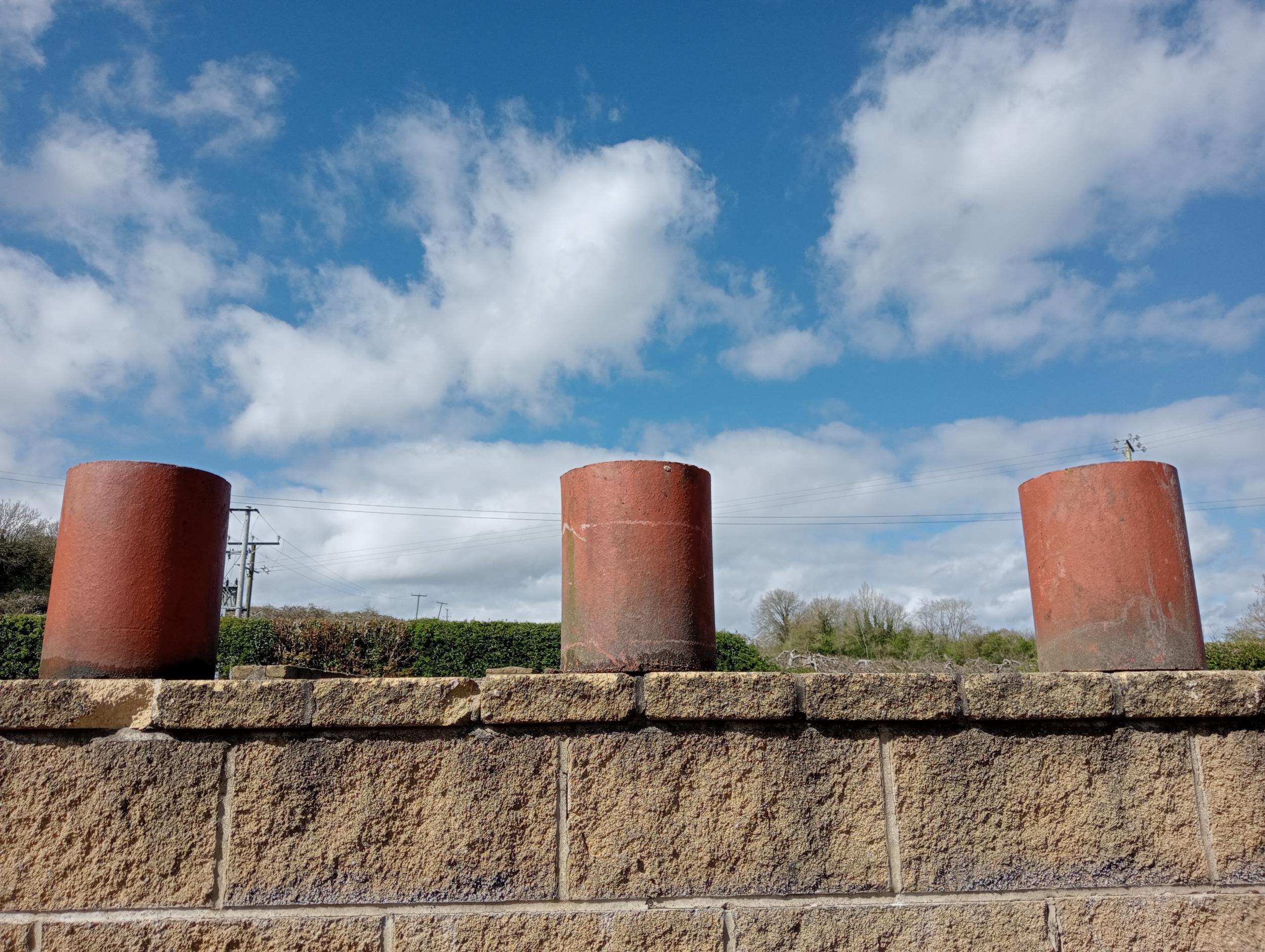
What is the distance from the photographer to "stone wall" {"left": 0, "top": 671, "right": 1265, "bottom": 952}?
2.30 m

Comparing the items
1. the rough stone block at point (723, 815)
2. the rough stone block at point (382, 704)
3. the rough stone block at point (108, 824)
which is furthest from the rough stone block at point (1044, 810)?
the rough stone block at point (108, 824)

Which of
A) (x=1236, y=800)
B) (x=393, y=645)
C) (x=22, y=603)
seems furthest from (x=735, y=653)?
(x=22, y=603)

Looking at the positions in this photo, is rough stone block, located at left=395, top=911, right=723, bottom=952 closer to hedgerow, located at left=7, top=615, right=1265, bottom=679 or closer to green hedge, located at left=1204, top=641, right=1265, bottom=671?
hedgerow, located at left=7, top=615, right=1265, bottom=679

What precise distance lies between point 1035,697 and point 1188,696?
456 mm

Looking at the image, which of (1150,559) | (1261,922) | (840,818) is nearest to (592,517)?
(840,818)

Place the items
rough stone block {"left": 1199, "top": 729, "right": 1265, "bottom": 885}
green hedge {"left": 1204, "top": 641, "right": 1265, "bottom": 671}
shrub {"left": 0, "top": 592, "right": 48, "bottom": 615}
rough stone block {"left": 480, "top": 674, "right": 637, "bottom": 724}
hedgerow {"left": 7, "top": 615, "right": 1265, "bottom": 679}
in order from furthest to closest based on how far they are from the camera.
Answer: shrub {"left": 0, "top": 592, "right": 48, "bottom": 615}, hedgerow {"left": 7, "top": 615, "right": 1265, "bottom": 679}, green hedge {"left": 1204, "top": 641, "right": 1265, "bottom": 671}, rough stone block {"left": 1199, "top": 729, "right": 1265, "bottom": 885}, rough stone block {"left": 480, "top": 674, "right": 637, "bottom": 724}

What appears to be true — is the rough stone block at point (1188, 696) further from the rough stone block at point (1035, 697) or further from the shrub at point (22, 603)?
the shrub at point (22, 603)

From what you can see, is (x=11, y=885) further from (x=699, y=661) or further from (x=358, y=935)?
(x=699, y=661)

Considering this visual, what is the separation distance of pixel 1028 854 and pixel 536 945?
1.41 metres

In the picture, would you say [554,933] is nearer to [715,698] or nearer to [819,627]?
[715,698]

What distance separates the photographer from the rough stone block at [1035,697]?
2.44 m

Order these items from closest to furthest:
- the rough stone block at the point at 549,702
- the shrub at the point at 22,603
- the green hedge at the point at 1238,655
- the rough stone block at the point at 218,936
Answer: the rough stone block at the point at 218,936 → the rough stone block at the point at 549,702 → the green hedge at the point at 1238,655 → the shrub at the point at 22,603

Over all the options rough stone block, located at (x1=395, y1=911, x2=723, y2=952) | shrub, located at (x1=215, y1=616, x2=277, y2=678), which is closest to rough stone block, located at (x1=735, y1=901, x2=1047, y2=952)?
rough stone block, located at (x1=395, y1=911, x2=723, y2=952)

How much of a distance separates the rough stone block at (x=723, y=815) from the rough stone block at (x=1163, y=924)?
0.56 metres
